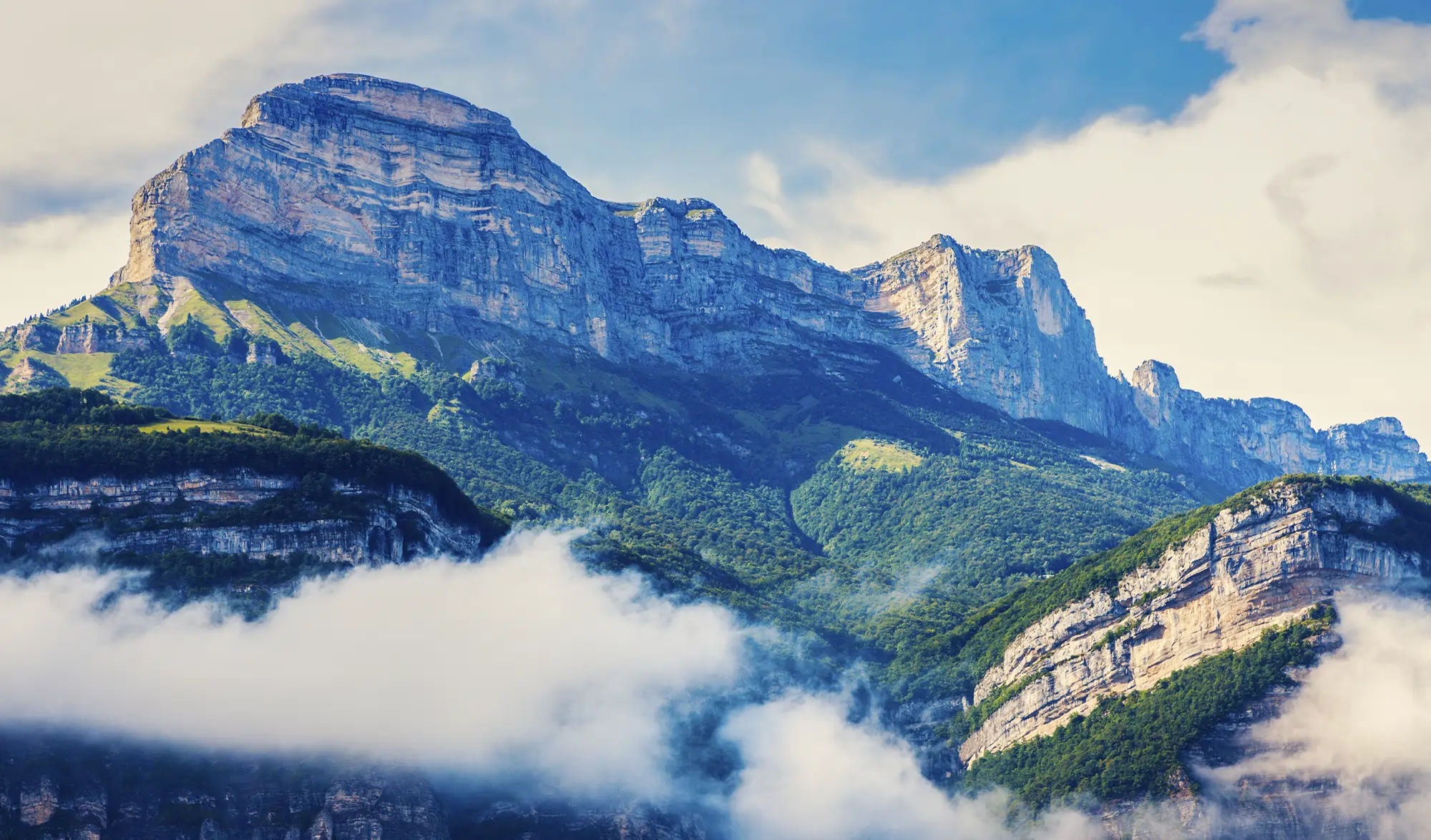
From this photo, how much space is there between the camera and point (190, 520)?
179 metres

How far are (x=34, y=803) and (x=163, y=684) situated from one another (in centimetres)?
1880

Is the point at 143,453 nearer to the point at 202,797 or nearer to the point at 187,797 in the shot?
the point at 187,797

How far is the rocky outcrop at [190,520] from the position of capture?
174 meters

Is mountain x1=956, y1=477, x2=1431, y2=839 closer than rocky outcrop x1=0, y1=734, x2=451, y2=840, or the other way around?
rocky outcrop x1=0, y1=734, x2=451, y2=840

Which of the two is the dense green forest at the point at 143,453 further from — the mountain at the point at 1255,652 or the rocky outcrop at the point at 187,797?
the mountain at the point at 1255,652

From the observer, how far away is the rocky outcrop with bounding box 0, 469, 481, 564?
174 m

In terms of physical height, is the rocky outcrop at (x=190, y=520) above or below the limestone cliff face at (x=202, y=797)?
above

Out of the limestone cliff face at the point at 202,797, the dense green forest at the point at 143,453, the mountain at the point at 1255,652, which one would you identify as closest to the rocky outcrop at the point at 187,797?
Answer: the limestone cliff face at the point at 202,797

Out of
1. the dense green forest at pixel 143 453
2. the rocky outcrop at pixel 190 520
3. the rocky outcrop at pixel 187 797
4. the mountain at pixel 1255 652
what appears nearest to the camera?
the rocky outcrop at pixel 187 797

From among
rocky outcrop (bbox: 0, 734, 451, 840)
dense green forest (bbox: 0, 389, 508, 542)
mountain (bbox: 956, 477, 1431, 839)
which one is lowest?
rocky outcrop (bbox: 0, 734, 451, 840)

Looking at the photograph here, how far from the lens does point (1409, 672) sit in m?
181

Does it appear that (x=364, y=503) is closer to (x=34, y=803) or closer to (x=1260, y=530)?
(x=34, y=803)

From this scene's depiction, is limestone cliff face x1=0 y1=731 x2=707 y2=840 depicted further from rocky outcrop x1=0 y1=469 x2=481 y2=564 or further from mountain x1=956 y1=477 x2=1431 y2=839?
mountain x1=956 y1=477 x2=1431 y2=839

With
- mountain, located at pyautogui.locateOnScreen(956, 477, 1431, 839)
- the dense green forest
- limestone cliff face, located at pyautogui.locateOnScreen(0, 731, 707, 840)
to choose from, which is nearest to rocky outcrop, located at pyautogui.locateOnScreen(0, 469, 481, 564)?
the dense green forest
